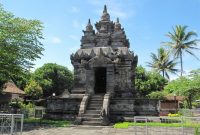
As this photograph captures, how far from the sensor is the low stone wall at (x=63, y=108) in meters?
23.5

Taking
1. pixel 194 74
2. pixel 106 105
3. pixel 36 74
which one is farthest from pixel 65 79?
pixel 106 105

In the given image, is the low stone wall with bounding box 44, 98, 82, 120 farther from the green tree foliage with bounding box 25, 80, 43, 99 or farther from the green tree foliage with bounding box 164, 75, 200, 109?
the green tree foliage with bounding box 25, 80, 43, 99

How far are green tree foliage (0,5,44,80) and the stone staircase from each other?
5.63m

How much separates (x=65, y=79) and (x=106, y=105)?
43.7 m

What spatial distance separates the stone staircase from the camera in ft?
66.4

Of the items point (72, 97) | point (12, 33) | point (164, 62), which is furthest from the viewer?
point (164, 62)

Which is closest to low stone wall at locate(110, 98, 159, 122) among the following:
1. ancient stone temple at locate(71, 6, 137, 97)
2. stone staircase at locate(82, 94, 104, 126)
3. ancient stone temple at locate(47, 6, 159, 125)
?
ancient stone temple at locate(47, 6, 159, 125)

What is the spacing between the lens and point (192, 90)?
115ft

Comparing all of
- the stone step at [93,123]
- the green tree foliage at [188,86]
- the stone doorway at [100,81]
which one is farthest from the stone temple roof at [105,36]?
the green tree foliage at [188,86]

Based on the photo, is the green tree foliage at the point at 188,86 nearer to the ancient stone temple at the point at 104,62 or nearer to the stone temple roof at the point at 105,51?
the ancient stone temple at the point at 104,62

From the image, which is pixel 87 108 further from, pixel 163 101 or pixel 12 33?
pixel 163 101

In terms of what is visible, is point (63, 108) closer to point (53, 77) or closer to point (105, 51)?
point (105, 51)

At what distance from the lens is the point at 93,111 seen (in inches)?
841

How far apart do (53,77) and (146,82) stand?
22434mm
